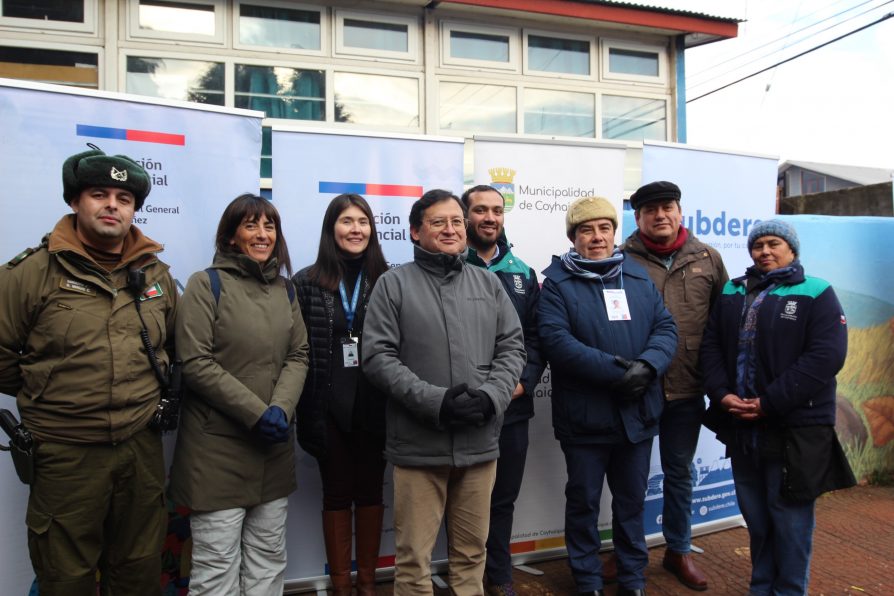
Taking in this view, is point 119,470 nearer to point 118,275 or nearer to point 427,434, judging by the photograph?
point 118,275

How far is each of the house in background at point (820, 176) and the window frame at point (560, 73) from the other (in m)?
17.8

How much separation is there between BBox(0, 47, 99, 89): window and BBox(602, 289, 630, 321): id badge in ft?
19.3

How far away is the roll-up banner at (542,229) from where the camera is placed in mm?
3592

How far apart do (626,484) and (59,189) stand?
3.08 metres

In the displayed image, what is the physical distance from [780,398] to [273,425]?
2.20m

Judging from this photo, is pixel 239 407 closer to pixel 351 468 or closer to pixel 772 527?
pixel 351 468

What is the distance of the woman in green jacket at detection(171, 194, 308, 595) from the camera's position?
2.35m

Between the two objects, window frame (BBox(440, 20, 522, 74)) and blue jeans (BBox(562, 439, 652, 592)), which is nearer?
blue jeans (BBox(562, 439, 652, 592))

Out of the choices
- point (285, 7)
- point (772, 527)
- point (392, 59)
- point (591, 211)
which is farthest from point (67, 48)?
point (772, 527)

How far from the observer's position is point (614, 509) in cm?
304

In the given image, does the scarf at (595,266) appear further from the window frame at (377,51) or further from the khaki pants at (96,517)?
the window frame at (377,51)

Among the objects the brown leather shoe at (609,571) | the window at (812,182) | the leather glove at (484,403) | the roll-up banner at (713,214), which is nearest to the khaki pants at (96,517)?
the leather glove at (484,403)

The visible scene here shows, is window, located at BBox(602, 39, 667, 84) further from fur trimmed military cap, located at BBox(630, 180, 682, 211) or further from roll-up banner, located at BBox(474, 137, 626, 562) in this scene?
fur trimmed military cap, located at BBox(630, 180, 682, 211)

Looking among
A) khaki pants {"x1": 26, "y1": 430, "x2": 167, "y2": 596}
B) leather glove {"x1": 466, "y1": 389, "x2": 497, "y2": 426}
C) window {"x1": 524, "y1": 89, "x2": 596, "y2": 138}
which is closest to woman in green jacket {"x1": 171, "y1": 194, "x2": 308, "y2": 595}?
khaki pants {"x1": 26, "y1": 430, "x2": 167, "y2": 596}
